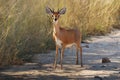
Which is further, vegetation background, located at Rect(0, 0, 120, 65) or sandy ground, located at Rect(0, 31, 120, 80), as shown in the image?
vegetation background, located at Rect(0, 0, 120, 65)

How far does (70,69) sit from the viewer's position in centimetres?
703

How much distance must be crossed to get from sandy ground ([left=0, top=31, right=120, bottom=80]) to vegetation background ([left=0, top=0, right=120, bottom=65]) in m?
0.29

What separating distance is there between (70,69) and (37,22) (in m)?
2.28

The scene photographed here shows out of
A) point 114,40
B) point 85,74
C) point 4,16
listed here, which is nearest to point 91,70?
point 85,74

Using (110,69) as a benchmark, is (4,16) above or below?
above

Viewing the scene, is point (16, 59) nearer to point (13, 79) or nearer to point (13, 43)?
point (13, 43)

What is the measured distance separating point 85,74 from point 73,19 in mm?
4394

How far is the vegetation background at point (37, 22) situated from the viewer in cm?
727

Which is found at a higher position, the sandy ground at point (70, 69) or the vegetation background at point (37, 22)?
the vegetation background at point (37, 22)

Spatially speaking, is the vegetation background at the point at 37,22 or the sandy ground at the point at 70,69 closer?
the sandy ground at the point at 70,69

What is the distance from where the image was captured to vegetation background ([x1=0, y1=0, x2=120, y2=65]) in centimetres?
727

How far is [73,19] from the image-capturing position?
427 inches

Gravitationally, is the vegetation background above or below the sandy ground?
above

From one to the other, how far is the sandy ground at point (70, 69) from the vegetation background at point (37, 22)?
29 centimetres
